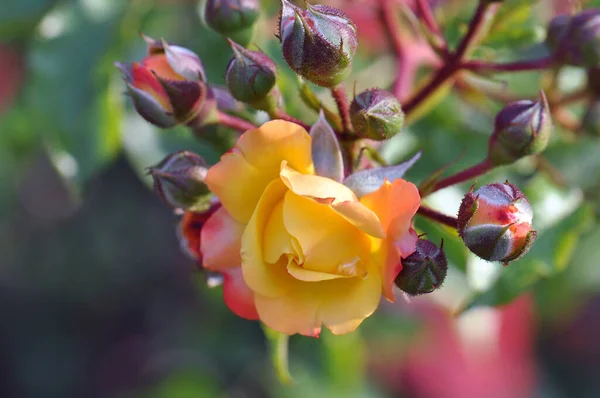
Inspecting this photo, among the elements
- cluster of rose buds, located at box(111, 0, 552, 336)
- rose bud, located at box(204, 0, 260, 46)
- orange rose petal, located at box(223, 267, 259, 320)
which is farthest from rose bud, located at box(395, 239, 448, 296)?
rose bud, located at box(204, 0, 260, 46)

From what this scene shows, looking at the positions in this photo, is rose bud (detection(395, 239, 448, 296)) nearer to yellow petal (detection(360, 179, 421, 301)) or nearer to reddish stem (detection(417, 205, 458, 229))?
yellow petal (detection(360, 179, 421, 301))

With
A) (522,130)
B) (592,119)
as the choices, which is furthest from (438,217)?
(592,119)

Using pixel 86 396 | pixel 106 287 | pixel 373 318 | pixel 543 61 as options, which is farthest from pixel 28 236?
pixel 543 61

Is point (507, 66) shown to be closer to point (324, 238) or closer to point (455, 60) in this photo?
point (455, 60)

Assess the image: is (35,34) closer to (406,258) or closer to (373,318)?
(406,258)

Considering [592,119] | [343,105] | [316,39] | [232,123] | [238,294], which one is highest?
[316,39]

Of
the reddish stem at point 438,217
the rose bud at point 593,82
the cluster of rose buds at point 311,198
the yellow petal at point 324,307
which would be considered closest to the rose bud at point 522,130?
the cluster of rose buds at point 311,198

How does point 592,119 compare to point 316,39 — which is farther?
point 592,119
